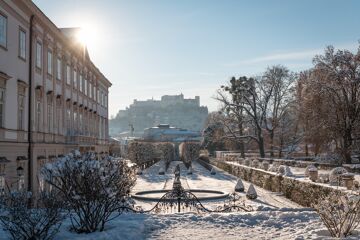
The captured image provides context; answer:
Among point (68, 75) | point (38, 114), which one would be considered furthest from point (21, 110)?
point (68, 75)

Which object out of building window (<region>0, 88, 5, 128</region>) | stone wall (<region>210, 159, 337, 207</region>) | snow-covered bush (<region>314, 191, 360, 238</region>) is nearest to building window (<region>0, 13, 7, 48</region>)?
building window (<region>0, 88, 5, 128</region>)

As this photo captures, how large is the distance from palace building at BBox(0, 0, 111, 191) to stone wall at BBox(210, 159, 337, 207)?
460 inches

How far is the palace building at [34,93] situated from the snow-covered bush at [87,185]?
6.38 meters

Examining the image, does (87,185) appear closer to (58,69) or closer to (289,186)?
(289,186)

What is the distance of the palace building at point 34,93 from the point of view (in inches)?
845

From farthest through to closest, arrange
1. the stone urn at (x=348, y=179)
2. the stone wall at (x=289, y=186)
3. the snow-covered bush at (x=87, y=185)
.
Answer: the stone wall at (x=289, y=186)
the stone urn at (x=348, y=179)
the snow-covered bush at (x=87, y=185)

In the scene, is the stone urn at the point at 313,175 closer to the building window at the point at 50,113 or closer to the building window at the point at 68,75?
the building window at the point at 50,113

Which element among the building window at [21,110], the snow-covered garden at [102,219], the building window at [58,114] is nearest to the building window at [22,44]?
the building window at [21,110]

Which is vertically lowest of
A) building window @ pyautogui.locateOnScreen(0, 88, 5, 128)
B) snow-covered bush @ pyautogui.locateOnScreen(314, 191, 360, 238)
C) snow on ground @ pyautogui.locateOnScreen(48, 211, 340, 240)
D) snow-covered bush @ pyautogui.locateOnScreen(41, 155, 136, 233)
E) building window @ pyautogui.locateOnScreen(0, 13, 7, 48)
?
snow on ground @ pyautogui.locateOnScreen(48, 211, 340, 240)

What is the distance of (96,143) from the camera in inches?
1757

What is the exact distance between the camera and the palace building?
21.5 m

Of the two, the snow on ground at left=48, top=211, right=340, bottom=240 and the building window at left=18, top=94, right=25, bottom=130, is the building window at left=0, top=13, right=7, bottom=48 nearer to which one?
the building window at left=18, top=94, right=25, bottom=130

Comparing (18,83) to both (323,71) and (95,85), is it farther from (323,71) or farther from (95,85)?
(323,71)

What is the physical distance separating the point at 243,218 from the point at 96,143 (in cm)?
3208
